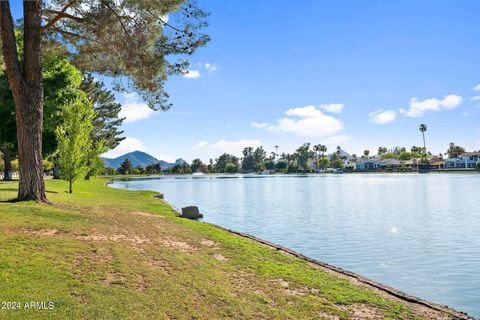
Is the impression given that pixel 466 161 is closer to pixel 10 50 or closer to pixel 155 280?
pixel 10 50

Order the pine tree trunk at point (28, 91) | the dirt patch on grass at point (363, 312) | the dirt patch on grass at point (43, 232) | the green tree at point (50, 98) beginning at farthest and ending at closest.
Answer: the green tree at point (50, 98), the pine tree trunk at point (28, 91), the dirt patch on grass at point (43, 232), the dirt patch on grass at point (363, 312)

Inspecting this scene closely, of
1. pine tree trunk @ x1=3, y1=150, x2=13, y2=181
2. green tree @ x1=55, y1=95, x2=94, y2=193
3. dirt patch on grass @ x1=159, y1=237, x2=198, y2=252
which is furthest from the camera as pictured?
pine tree trunk @ x1=3, y1=150, x2=13, y2=181

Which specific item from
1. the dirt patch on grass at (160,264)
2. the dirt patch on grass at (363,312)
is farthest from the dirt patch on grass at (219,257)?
the dirt patch on grass at (363,312)

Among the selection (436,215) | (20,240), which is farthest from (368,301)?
(436,215)

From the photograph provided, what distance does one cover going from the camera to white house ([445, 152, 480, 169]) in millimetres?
163750

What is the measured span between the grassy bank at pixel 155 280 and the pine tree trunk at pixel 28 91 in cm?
258

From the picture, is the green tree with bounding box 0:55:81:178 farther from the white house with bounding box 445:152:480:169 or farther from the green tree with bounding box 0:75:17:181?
the white house with bounding box 445:152:480:169

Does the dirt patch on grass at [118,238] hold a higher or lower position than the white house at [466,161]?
lower

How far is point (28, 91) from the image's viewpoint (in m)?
15.9

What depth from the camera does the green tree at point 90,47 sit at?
51.7 ft

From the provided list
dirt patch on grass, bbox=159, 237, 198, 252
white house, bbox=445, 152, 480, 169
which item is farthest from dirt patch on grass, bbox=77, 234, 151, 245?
white house, bbox=445, 152, 480, 169

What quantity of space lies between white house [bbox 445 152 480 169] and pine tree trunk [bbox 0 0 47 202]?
18100 cm

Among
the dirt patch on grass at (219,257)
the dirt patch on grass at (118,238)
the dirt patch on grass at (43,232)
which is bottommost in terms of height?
the dirt patch on grass at (219,257)

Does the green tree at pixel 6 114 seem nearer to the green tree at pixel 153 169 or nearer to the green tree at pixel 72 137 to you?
the green tree at pixel 72 137
